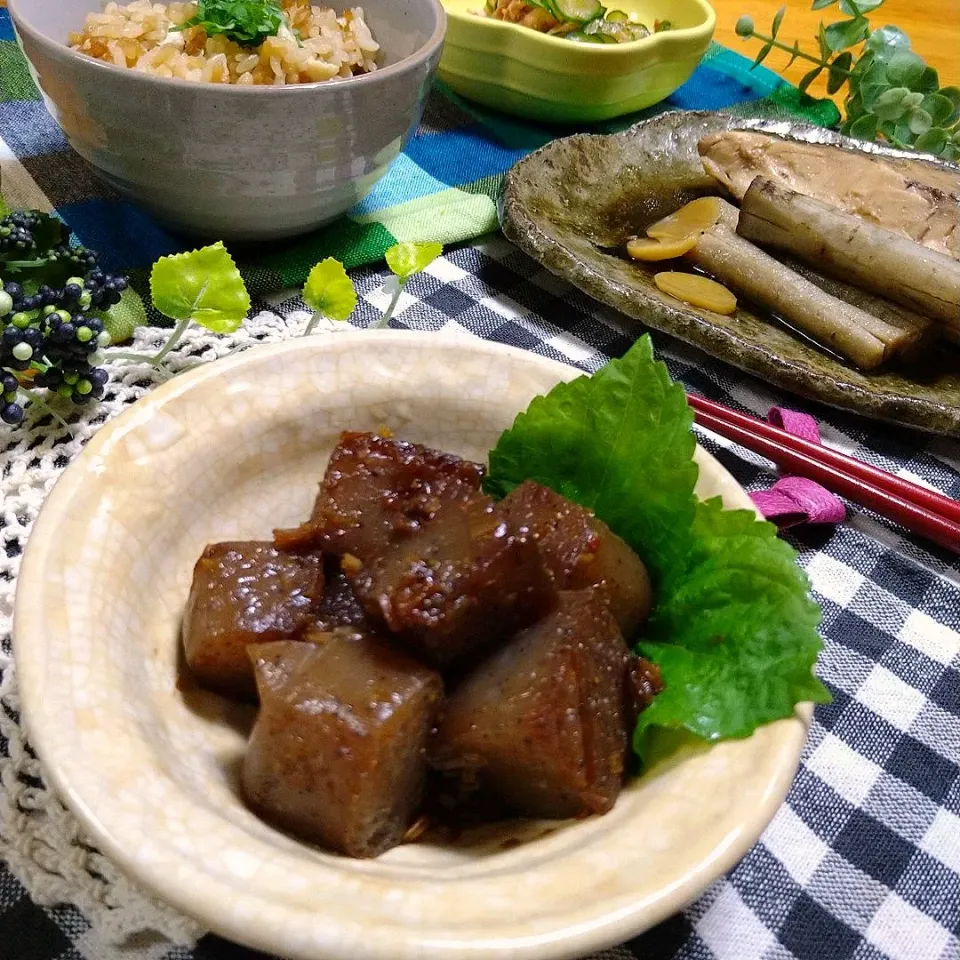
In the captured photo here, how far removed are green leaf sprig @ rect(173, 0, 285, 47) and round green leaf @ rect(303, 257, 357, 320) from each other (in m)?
0.65

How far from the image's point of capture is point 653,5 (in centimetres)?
358

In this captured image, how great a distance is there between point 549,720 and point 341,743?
0.24 meters

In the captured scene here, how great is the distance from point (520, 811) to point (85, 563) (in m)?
0.65

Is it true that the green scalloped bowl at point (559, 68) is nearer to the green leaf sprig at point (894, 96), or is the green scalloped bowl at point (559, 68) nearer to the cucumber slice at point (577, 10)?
the cucumber slice at point (577, 10)

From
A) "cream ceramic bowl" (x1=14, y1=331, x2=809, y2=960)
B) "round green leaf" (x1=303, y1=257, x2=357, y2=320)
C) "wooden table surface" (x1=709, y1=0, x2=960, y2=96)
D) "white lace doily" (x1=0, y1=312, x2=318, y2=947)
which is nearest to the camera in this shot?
"cream ceramic bowl" (x1=14, y1=331, x2=809, y2=960)

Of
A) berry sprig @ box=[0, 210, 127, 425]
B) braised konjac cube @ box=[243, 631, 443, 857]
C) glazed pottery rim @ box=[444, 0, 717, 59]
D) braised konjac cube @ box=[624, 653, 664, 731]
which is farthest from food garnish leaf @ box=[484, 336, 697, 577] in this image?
glazed pottery rim @ box=[444, 0, 717, 59]

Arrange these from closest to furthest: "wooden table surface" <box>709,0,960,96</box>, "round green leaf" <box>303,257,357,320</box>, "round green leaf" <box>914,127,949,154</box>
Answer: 1. "round green leaf" <box>303,257,357,320</box>
2. "round green leaf" <box>914,127,949,154</box>
3. "wooden table surface" <box>709,0,960,96</box>

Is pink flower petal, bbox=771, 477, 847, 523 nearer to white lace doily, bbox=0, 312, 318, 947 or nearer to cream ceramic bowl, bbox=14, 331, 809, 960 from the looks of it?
cream ceramic bowl, bbox=14, 331, 809, 960

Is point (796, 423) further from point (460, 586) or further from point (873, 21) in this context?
point (873, 21)

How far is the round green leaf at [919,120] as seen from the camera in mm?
3316

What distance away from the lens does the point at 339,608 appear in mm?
1254

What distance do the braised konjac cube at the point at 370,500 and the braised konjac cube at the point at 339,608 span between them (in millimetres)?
49

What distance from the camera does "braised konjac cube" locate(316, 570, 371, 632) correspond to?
47.7 inches

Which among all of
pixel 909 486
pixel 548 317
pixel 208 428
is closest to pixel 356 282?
pixel 548 317
